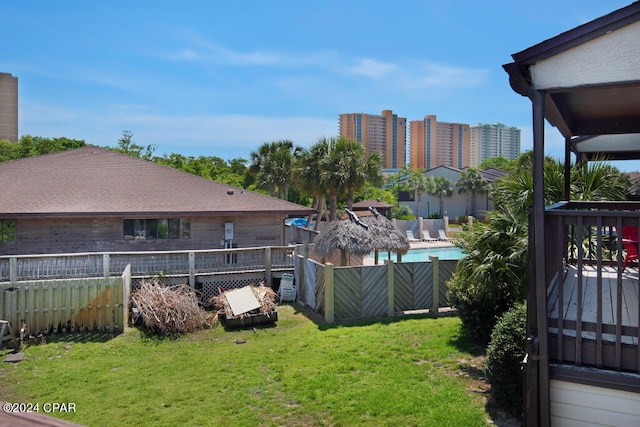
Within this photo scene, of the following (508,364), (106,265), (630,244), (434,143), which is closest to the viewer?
(508,364)

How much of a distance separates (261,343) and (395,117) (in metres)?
111

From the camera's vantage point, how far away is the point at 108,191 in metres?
17.0

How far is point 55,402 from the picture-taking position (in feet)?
23.5

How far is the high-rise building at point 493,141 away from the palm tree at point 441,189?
9024 cm

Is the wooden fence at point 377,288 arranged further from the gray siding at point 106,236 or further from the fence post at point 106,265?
the fence post at point 106,265

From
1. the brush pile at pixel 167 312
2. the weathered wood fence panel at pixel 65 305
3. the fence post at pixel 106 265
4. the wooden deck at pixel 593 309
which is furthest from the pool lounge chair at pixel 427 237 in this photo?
the wooden deck at pixel 593 309

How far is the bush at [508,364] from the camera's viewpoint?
6.33 metres

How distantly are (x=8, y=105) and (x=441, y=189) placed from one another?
Result: 102147mm

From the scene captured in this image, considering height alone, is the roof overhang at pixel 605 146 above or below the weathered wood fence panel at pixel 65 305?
above

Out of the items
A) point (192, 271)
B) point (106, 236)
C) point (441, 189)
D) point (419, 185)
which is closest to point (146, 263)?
point (192, 271)

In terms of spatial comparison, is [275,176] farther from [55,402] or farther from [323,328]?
[55,402]

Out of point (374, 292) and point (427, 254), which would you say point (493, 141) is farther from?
point (374, 292)

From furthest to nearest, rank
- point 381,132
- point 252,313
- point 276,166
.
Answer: point 381,132
point 276,166
point 252,313

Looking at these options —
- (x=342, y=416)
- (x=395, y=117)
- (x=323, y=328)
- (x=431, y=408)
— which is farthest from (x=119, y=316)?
(x=395, y=117)
